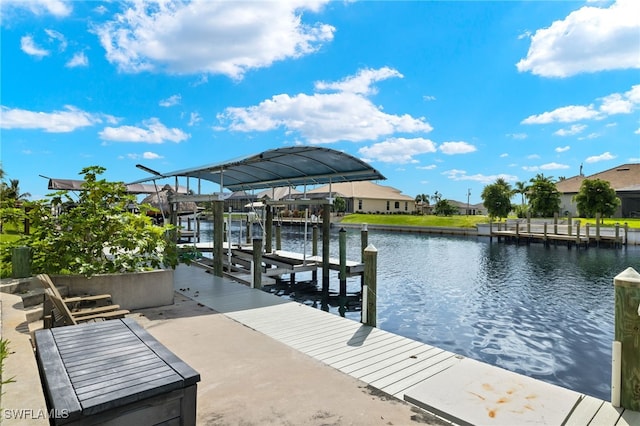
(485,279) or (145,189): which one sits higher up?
(145,189)

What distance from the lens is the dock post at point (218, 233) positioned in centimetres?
1091

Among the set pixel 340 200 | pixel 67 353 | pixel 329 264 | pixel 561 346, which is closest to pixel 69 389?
pixel 67 353

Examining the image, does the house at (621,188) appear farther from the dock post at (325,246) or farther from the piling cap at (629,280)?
the piling cap at (629,280)

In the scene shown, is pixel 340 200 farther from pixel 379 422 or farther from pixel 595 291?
pixel 379 422

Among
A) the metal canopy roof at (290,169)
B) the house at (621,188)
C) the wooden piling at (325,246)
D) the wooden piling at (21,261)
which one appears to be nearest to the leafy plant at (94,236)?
the wooden piling at (21,261)

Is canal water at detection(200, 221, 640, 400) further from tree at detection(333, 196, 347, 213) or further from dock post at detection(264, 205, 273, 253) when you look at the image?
tree at detection(333, 196, 347, 213)

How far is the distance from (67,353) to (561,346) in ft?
32.5

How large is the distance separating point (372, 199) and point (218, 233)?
61.2 m

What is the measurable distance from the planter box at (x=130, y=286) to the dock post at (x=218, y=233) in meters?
3.09

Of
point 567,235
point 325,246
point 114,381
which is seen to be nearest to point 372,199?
point 567,235

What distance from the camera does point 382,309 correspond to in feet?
39.2

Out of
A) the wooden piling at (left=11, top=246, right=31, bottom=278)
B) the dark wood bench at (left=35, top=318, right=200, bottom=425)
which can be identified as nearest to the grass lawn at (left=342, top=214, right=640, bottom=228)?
the wooden piling at (left=11, top=246, right=31, bottom=278)

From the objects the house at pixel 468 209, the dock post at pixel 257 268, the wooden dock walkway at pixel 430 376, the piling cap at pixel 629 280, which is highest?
the house at pixel 468 209

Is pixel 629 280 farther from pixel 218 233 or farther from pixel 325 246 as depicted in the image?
pixel 325 246
